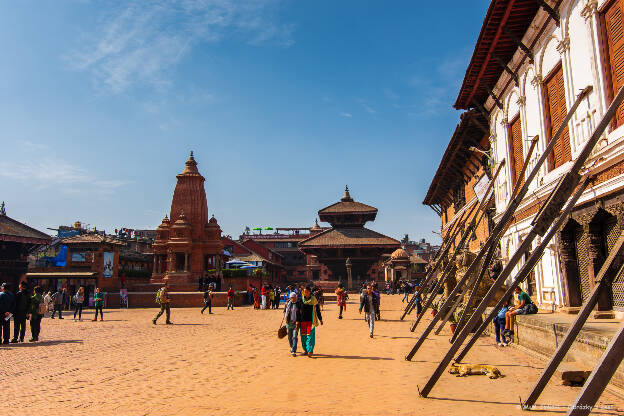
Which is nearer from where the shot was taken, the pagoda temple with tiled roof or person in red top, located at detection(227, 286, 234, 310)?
person in red top, located at detection(227, 286, 234, 310)

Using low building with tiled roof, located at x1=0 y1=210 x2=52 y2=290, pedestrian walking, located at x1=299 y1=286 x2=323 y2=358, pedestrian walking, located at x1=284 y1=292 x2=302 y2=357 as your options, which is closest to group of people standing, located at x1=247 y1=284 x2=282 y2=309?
pedestrian walking, located at x1=284 y1=292 x2=302 y2=357

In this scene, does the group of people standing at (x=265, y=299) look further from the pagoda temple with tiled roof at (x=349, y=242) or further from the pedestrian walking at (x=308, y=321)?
the pagoda temple with tiled roof at (x=349, y=242)

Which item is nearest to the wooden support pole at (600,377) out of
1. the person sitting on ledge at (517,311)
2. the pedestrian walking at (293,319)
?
the pedestrian walking at (293,319)

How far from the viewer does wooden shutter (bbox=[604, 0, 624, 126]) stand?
7.35 m

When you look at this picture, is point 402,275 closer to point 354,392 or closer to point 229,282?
point 229,282

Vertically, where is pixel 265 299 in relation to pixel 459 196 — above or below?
below

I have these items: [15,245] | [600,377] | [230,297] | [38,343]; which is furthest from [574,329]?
[15,245]

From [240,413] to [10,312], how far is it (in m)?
9.47

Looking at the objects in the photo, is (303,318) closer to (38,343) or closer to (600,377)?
(600,377)

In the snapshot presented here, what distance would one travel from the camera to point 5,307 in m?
11.5

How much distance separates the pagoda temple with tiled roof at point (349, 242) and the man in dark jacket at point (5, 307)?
3411 centimetres

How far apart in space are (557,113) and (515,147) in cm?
323

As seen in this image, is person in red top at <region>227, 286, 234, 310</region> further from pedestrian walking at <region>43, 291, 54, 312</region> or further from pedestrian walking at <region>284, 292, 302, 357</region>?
pedestrian walking at <region>284, 292, 302, 357</region>

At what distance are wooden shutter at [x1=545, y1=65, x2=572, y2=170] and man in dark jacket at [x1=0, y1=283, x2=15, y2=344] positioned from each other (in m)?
13.6
